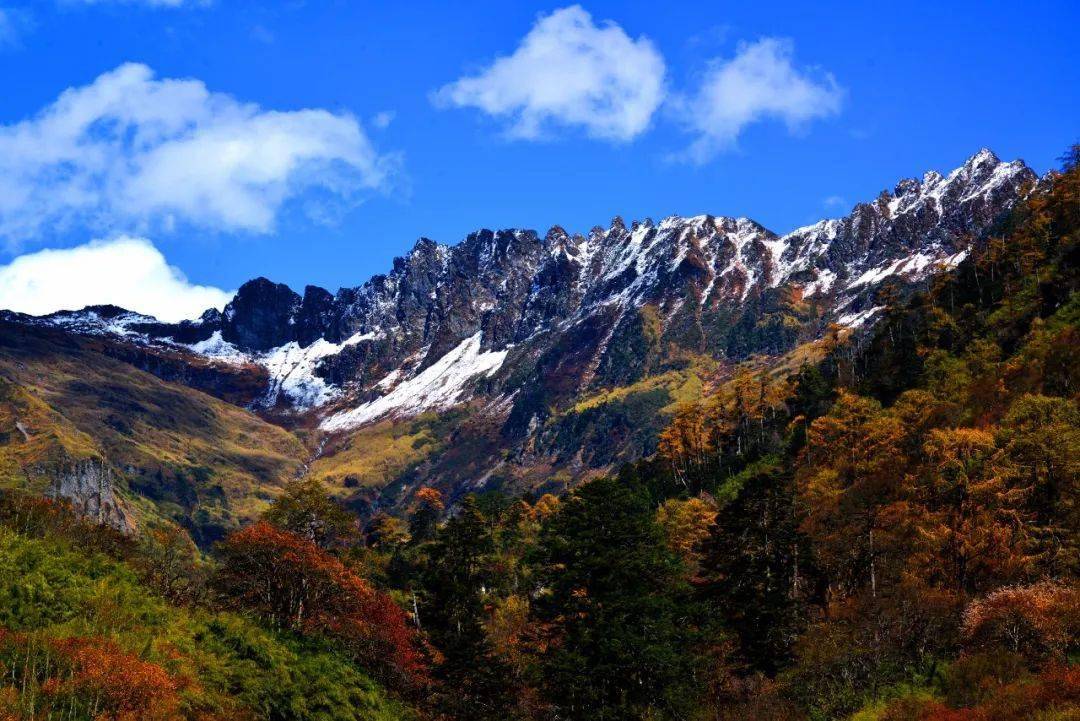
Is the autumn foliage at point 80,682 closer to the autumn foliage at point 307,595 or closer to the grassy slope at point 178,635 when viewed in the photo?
the grassy slope at point 178,635

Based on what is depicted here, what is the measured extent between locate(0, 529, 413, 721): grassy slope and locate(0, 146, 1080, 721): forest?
11 cm

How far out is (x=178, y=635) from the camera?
107 feet

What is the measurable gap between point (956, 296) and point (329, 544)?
330ft

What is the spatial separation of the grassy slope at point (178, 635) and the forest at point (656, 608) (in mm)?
110

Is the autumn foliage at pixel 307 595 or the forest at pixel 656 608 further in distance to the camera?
the autumn foliage at pixel 307 595

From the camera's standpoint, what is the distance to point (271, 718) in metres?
33.7

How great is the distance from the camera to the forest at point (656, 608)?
2989 cm

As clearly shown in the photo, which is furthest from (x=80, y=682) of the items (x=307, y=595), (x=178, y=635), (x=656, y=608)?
(x=656, y=608)

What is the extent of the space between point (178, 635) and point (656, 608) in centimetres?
2340

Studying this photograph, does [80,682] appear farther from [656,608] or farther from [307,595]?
[656,608]

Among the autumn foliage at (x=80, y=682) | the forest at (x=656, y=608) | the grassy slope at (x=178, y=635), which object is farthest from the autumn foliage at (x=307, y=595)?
the autumn foliage at (x=80, y=682)

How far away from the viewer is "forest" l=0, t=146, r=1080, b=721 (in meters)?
29.9

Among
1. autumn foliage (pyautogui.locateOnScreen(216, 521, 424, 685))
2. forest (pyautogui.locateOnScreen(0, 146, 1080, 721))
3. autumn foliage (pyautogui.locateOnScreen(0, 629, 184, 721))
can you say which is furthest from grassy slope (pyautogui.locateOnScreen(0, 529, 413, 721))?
autumn foliage (pyautogui.locateOnScreen(216, 521, 424, 685))

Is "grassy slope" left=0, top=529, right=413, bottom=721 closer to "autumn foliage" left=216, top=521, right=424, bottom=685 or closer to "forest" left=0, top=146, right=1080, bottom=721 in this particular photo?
"forest" left=0, top=146, right=1080, bottom=721
